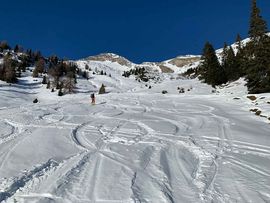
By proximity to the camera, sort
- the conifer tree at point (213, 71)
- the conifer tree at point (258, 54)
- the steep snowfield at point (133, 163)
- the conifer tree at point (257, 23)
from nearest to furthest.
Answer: the steep snowfield at point (133, 163) < the conifer tree at point (258, 54) < the conifer tree at point (257, 23) < the conifer tree at point (213, 71)

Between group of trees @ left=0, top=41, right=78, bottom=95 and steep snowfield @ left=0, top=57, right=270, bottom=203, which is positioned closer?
steep snowfield @ left=0, top=57, right=270, bottom=203

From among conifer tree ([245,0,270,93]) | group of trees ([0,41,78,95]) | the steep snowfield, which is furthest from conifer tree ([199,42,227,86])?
the steep snowfield

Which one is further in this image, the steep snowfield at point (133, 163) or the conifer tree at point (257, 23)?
the conifer tree at point (257, 23)

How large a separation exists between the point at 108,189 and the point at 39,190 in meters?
1.61

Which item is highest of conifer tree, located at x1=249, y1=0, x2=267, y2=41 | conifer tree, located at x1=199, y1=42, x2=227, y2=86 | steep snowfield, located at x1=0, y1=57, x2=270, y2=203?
conifer tree, located at x1=249, y1=0, x2=267, y2=41

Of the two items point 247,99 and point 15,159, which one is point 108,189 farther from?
point 247,99

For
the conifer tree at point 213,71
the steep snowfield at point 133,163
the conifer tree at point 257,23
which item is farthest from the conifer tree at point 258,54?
the conifer tree at point 213,71

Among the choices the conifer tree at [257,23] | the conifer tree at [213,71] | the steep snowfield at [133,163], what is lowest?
the steep snowfield at [133,163]

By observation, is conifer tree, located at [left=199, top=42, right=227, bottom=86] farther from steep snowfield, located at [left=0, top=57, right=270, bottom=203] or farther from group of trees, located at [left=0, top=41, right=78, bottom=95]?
steep snowfield, located at [left=0, top=57, right=270, bottom=203]

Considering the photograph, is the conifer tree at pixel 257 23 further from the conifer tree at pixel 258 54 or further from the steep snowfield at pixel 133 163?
the steep snowfield at pixel 133 163

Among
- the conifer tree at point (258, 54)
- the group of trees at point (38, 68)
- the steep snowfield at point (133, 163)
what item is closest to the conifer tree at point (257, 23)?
the conifer tree at point (258, 54)

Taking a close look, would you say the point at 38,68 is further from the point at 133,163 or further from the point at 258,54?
the point at 133,163

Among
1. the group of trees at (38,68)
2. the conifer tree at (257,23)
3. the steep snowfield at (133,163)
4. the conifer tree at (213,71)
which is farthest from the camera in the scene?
the group of trees at (38,68)

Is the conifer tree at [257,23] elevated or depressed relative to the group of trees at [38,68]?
elevated
